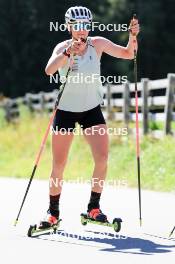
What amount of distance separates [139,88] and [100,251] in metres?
11.7

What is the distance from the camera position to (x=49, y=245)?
7363 mm

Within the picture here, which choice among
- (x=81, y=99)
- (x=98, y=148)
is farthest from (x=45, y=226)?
(x=81, y=99)

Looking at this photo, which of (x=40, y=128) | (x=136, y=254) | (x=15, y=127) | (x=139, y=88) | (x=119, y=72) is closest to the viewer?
(x=136, y=254)

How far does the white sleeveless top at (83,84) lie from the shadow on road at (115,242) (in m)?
1.18

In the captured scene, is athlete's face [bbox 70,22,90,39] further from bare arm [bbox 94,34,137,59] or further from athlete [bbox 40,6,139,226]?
bare arm [bbox 94,34,137,59]

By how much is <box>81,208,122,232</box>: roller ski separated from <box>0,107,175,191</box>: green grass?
408cm

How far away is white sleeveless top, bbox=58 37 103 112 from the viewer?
7.97 metres

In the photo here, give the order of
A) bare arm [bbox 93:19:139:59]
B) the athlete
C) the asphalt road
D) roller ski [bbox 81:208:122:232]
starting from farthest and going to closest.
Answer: bare arm [bbox 93:19:139:59]
roller ski [bbox 81:208:122:232]
the athlete
the asphalt road

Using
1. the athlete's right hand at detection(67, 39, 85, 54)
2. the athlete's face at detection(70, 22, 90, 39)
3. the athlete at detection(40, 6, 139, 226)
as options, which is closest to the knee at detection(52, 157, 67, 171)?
the athlete at detection(40, 6, 139, 226)

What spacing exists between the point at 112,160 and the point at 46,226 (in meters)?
8.22

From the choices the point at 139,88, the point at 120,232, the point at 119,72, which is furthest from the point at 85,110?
the point at 119,72

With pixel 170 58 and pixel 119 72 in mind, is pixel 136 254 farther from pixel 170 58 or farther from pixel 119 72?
pixel 170 58

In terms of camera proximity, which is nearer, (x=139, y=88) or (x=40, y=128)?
(x=139, y=88)

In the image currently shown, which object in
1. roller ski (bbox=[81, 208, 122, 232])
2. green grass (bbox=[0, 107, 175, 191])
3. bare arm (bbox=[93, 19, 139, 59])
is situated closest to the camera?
roller ski (bbox=[81, 208, 122, 232])
